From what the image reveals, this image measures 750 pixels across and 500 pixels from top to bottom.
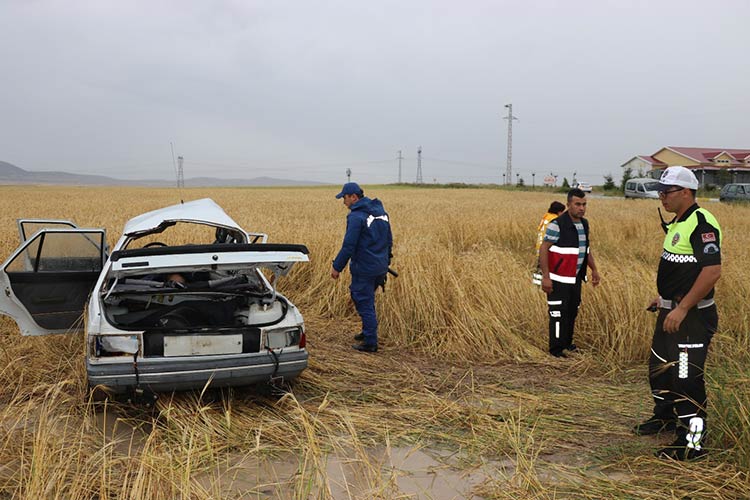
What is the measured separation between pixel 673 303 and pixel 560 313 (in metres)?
2.16

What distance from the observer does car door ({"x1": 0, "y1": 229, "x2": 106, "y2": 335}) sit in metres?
4.88

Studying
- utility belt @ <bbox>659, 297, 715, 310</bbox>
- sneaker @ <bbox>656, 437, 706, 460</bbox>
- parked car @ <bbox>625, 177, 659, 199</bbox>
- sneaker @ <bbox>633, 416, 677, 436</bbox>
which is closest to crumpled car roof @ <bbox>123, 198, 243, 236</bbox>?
utility belt @ <bbox>659, 297, 715, 310</bbox>

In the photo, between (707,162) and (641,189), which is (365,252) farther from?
(707,162)

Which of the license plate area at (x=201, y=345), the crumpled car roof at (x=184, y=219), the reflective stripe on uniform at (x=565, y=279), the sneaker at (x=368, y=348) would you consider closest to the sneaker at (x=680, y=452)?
the reflective stripe on uniform at (x=565, y=279)

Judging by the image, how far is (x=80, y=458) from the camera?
3.17m

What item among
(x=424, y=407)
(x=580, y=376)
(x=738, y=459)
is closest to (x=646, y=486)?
(x=738, y=459)

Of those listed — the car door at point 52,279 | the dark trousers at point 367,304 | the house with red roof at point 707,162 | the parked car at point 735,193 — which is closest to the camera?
the car door at point 52,279

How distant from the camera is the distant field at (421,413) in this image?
304 cm

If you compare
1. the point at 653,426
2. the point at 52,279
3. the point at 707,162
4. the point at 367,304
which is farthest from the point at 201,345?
the point at 707,162

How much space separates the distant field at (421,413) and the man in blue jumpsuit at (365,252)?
436 millimetres

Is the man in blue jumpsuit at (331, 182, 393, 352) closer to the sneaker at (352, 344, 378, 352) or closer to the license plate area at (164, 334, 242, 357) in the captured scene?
the sneaker at (352, 344, 378, 352)

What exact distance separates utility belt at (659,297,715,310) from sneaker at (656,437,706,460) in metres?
0.80

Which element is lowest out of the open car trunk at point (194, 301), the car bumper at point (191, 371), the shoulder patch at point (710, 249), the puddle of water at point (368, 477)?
the puddle of water at point (368, 477)

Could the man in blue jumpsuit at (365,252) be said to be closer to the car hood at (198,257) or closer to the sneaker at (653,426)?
the car hood at (198,257)
